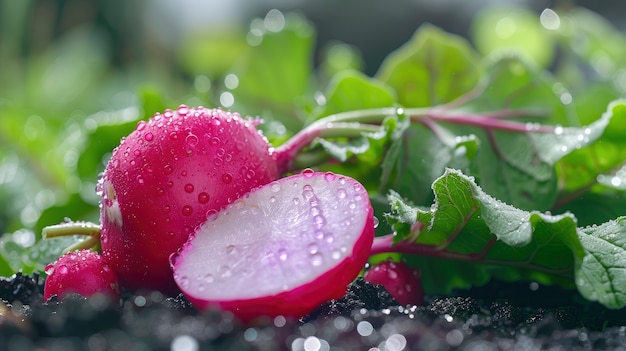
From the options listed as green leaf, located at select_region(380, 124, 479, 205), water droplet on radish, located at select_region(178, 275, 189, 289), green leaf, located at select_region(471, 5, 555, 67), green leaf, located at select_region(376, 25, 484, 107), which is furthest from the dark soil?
green leaf, located at select_region(471, 5, 555, 67)

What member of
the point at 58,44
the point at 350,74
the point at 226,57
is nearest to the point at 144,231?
the point at 350,74

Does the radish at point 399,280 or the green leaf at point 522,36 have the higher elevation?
the radish at point 399,280

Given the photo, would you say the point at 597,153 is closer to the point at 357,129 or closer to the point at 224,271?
the point at 357,129

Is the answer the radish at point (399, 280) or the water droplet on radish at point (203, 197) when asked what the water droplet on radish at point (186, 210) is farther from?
the radish at point (399, 280)

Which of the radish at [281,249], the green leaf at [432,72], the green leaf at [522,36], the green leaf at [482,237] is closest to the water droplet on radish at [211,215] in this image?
the radish at [281,249]

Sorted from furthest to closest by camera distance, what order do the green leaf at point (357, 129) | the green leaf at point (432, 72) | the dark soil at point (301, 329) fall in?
the green leaf at point (432, 72) → the green leaf at point (357, 129) → the dark soil at point (301, 329)

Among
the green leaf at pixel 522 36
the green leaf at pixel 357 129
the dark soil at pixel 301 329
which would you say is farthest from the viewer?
the green leaf at pixel 522 36

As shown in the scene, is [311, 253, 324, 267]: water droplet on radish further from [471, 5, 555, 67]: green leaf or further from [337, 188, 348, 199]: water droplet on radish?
[471, 5, 555, 67]: green leaf

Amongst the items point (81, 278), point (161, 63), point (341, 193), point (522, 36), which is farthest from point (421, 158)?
point (161, 63)
